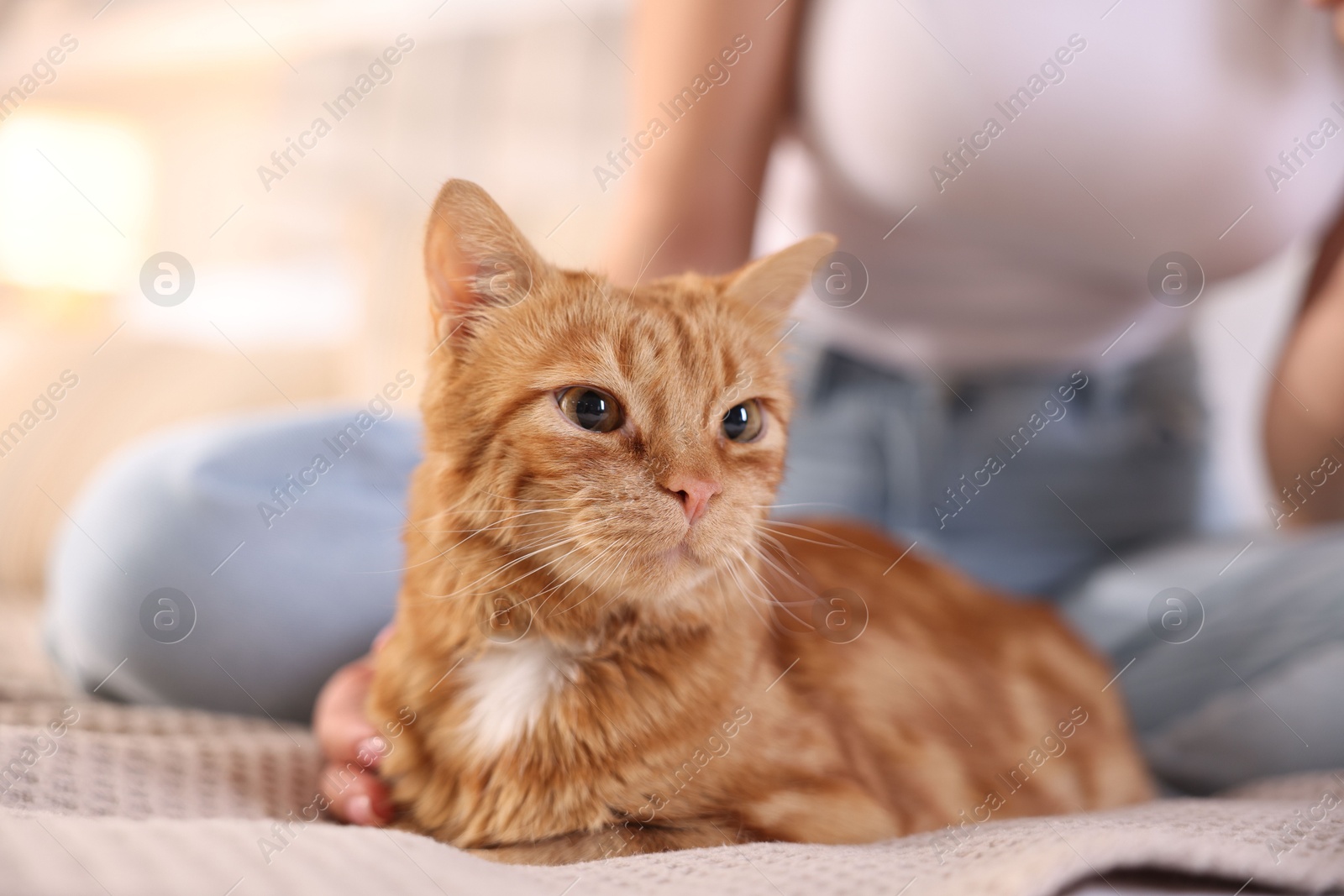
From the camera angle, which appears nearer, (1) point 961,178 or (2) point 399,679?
(2) point 399,679

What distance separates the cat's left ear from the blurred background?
234 mm

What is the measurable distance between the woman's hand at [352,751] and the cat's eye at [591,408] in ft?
1.31

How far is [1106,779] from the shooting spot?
1.37 metres

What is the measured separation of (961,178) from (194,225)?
17.1 feet

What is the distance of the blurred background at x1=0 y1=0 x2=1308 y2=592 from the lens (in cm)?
252

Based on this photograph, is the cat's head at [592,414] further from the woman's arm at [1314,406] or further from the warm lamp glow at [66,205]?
the warm lamp glow at [66,205]

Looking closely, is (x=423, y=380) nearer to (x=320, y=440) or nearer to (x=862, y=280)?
(x=320, y=440)

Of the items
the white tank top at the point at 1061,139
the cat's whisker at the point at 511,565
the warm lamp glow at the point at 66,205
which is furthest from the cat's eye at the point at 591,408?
the warm lamp glow at the point at 66,205

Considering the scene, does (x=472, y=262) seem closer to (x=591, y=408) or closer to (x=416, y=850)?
(x=591, y=408)

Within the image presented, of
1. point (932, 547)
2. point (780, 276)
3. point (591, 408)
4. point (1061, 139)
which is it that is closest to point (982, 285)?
point (1061, 139)

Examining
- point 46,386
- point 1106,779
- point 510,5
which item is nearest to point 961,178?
point 1106,779

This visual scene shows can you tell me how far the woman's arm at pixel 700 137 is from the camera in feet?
4.52

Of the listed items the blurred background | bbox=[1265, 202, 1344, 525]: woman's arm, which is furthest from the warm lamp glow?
bbox=[1265, 202, 1344, 525]: woman's arm

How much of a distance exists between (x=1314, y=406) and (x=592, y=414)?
1.48 meters
